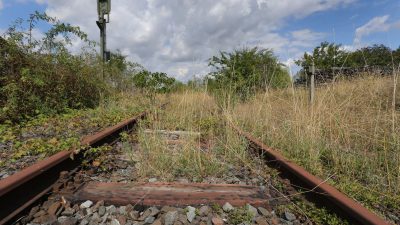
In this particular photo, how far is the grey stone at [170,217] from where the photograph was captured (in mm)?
1941

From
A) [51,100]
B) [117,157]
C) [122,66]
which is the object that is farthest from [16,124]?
[122,66]

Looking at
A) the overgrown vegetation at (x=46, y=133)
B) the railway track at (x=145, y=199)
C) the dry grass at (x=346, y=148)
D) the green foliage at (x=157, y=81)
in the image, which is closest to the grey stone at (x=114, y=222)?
the railway track at (x=145, y=199)

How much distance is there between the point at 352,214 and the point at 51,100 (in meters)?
6.21

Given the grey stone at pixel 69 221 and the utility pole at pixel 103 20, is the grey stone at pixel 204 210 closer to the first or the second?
the grey stone at pixel 69 221

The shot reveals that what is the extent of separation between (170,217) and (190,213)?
14 centimetres

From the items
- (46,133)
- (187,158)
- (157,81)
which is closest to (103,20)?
(157,81)

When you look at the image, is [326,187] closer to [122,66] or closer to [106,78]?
[106,78]

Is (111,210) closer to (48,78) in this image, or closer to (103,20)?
(48,78)

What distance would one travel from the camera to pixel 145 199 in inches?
85.8

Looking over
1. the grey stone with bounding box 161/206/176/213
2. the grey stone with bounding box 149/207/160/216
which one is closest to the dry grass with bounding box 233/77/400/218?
the grey stone with bounding box 161/206/176/213

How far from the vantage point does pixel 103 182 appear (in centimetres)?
251

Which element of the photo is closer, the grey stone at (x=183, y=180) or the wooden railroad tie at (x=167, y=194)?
the wooden railroad tie at (x=167, y=194)

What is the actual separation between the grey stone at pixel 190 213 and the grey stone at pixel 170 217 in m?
0.08

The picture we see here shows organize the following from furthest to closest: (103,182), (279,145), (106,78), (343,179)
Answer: (106,78)
(279,145)
(343,179)
(103,182)
